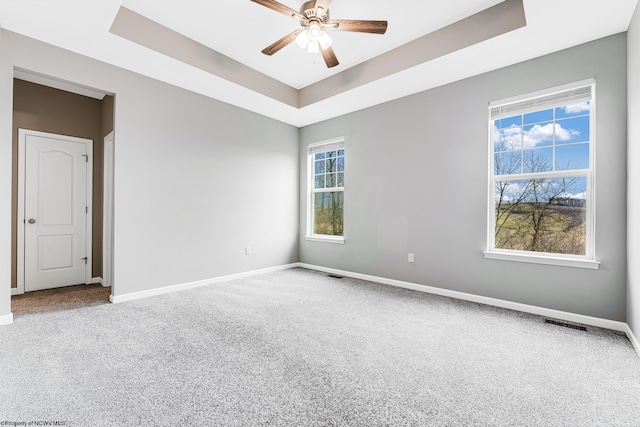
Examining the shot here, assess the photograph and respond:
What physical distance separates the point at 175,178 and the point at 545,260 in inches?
174

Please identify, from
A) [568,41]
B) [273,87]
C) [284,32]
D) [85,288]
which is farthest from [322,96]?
[85,288]

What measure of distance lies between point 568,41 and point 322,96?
9.07 ft

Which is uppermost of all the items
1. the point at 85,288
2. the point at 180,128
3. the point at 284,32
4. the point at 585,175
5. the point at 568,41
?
the point at 284,32

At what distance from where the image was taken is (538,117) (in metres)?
3.11

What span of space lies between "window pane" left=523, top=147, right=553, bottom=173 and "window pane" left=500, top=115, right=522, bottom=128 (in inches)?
13.8

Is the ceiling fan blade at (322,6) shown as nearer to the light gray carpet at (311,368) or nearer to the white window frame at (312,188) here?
the white window frame at (312,188)

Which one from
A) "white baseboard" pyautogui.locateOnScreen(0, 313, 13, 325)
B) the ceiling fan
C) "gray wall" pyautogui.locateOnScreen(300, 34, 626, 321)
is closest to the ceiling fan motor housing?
the ceiling fan

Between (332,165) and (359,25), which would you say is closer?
(359,25)

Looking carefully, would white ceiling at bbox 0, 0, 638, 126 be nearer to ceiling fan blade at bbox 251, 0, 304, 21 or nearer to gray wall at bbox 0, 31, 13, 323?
ceiling fan blade at bbox 251, 0, 304, 21

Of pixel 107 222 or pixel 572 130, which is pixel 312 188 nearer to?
pixel 107 222

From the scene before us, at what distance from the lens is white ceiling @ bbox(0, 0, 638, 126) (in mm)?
2406

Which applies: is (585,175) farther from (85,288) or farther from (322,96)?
(85,288)

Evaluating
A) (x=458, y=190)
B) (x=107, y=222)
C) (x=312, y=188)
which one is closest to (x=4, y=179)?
(x=107, y=222)

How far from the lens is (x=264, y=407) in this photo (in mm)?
1564
